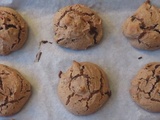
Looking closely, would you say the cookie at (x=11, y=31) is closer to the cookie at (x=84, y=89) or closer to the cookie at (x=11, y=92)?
the cookie at (x=11, y=92)

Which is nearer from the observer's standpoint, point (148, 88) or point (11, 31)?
point (148, 88)

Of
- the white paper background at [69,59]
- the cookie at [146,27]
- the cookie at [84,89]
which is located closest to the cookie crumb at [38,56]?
the white paper background at [69,59]

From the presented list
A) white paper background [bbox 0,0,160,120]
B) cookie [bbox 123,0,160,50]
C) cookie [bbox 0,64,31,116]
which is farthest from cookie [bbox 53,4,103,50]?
cookie [bbox 0,64,31,116]

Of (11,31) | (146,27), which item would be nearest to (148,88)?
(146,27)

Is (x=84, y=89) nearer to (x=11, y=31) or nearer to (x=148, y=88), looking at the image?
(x=148, y=88)

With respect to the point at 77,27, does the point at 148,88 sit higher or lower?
lower

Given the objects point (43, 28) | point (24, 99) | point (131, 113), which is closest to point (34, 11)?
point (43, 28)

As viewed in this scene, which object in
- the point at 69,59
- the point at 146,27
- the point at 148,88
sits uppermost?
the point at 146,27
